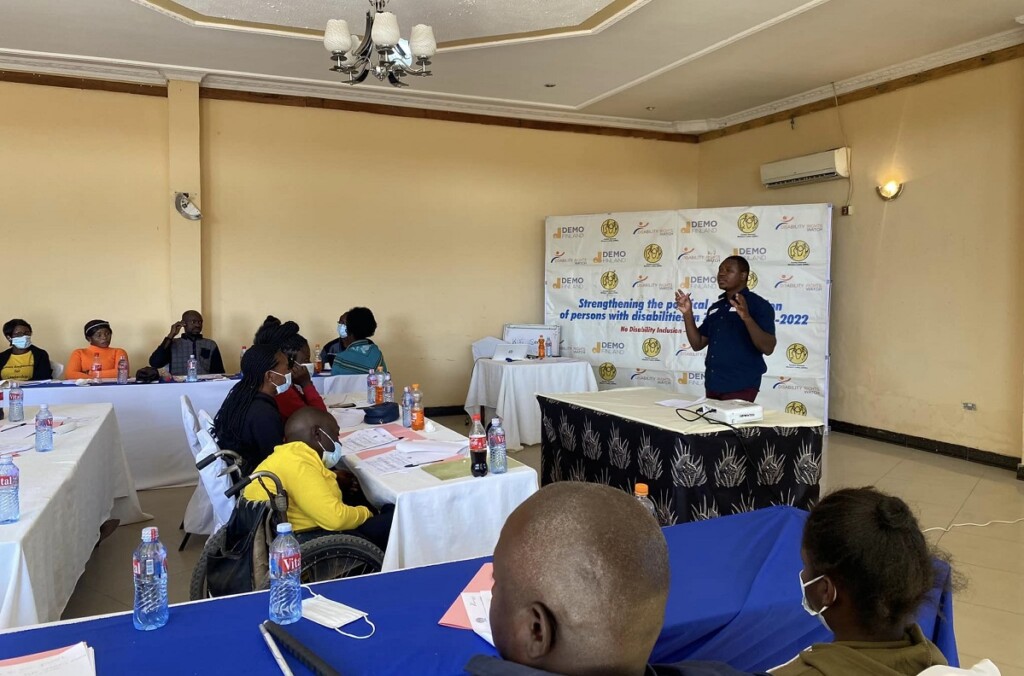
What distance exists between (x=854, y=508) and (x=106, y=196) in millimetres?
6445

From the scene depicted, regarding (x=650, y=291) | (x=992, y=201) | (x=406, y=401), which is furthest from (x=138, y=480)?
(x=992, y=201)

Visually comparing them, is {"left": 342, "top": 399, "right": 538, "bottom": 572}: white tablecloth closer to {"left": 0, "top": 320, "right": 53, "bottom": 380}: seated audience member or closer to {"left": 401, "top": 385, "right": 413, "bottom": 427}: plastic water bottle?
{"left": 401, "top": 385, "right": 413, "bottom": 427}: plastic water bottle

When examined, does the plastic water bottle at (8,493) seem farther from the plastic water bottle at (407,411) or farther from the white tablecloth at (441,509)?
the plastic water bottle at (407,411)

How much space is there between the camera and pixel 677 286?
22.4 feet

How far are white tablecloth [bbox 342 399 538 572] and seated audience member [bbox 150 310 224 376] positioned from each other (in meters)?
3.40

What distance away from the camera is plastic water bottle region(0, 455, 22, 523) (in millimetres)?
1978

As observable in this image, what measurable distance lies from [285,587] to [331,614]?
11 centimetres

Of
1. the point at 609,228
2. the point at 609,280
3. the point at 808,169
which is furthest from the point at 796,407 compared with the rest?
the point at 609,228

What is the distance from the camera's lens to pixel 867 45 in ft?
17.2

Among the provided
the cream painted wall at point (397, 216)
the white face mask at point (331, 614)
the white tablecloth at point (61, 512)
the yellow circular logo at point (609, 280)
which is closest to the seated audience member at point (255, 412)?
the white tablecloth at point (61, 512)

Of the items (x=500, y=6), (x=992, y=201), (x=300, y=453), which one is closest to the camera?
(x=300, y=453)

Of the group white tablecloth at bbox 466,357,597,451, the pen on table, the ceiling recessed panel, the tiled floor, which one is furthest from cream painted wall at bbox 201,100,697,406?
the pen on table

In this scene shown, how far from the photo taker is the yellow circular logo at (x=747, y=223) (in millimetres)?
6453

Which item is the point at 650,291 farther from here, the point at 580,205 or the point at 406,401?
the point at 406,401
